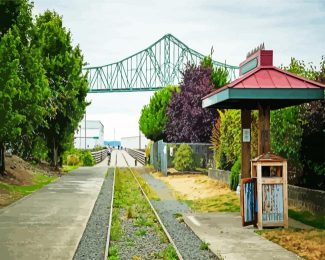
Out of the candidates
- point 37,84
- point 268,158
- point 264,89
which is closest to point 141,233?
point 268,158

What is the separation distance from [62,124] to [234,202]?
2258cm

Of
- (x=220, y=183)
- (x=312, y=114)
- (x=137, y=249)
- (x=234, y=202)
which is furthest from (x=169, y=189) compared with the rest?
(x=137, y=249)

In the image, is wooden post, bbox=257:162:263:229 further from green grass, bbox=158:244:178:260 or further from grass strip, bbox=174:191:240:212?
grass strip, bbox=174:191:240:212

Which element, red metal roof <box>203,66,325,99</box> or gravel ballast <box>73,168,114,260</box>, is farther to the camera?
red metal roof <box>203,66,325,99</box>

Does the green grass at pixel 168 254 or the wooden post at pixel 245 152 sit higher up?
the wooden post at pixel 245 152

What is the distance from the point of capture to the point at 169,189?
26.3 m

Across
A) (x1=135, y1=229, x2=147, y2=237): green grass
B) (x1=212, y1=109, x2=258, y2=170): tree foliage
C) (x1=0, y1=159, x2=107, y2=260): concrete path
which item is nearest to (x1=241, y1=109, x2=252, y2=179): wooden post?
(x1=135, y1=229, x2=147, y2=237): green grass

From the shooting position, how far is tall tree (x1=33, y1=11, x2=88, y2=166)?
36938 millimetres

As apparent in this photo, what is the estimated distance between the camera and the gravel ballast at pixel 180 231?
10.0 meters

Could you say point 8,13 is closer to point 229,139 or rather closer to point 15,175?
point 15,175

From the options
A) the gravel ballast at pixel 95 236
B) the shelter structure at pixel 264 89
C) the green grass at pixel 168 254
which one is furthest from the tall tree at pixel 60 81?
the green grass at pixel 168 254

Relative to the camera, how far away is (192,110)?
1640 inches

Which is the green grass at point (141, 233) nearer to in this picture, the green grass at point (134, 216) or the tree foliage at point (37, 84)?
the green grass at point (134, 216)

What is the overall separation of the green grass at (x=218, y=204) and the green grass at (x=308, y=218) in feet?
6.93
